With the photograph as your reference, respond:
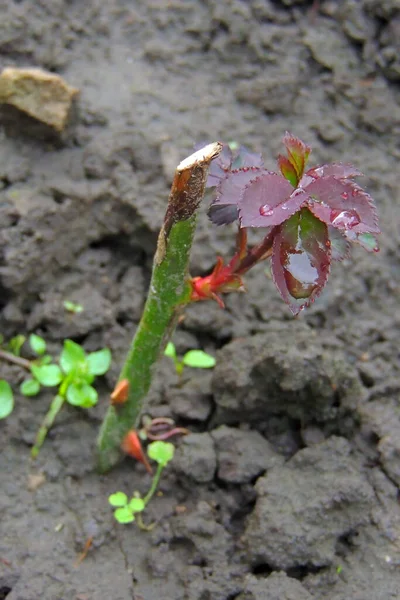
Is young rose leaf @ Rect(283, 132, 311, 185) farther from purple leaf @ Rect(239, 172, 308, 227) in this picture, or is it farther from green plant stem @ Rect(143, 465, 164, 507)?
green plant stem @ Rect(143, 465, 164, 507)

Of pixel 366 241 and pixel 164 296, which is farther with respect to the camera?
pixel 164 296

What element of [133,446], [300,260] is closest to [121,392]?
[133,446]

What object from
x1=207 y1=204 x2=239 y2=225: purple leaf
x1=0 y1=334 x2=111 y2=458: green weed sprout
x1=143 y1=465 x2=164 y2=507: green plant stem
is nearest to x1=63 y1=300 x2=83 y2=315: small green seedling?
x1=0 y1=334 x2=111 y2=458: green weed sprout

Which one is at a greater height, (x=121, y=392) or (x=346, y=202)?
(x=346, y=202)

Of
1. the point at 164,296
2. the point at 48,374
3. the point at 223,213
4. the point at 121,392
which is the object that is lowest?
the point at 48,374

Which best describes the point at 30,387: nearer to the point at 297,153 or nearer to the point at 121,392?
the point at 121,392

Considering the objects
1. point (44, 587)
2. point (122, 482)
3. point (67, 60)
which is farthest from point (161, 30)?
point (44, 587)
